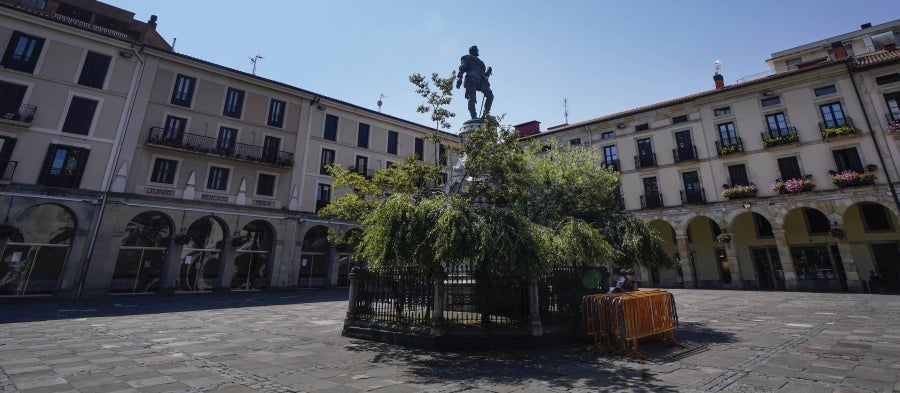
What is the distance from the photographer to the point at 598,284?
9.91 meters

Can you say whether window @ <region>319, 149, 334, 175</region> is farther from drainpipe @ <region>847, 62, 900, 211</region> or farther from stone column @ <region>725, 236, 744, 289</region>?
drainpipe @ <region>847, 62, 900, 211</region>

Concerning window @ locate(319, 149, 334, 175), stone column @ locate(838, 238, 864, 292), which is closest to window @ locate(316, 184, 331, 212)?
window @ locate(319, 149, 334, 175)

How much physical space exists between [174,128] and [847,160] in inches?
1575

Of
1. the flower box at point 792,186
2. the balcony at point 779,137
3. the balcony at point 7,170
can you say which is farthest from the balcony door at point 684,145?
the balcony at point 7,170

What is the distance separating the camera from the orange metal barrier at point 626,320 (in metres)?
7.54

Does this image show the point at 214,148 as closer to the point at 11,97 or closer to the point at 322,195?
the point at 322,195

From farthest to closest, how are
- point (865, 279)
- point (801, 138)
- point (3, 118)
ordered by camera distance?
1. point (801, 138)
2. point (865, 279)
3. point (3, 118)

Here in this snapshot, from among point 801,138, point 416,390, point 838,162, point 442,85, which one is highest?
point 801,138

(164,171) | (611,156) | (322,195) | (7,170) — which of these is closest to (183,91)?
(164,171)

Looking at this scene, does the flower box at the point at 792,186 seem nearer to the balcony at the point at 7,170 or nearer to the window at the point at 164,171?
the window at the point at 164,171

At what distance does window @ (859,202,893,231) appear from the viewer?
2112 centimetres

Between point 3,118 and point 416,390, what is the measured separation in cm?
2515

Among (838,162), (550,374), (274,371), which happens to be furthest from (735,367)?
(838,162)

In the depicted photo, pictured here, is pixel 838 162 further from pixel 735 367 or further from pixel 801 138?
pixel 735 367
